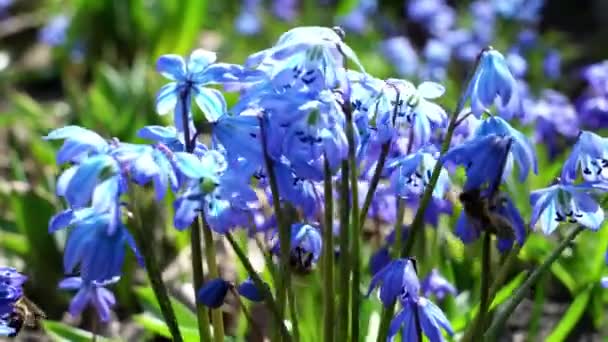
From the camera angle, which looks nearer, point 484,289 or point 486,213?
point 486,213

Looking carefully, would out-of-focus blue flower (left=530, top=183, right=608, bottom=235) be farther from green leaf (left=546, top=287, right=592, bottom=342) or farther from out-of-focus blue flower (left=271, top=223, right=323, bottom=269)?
green leaf (left=546, top=287, right=592, bottom=342)

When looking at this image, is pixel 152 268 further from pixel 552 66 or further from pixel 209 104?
pixel 552 66

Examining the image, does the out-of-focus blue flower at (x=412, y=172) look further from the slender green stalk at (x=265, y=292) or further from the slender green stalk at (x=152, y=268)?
the slender green stalk at (x=152, y=268)

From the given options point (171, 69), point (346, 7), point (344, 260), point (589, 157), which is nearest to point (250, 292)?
point (344, 260)

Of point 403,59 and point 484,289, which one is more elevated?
point 403,59

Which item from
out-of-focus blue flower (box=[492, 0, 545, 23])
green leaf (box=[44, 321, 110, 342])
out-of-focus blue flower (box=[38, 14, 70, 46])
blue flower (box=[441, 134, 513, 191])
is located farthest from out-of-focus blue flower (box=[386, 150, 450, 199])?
out-of-focus blue flower (box=[38, 14, 70, 46])

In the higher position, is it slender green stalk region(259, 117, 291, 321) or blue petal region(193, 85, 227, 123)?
blue petal region(193, 85, 227, 123)

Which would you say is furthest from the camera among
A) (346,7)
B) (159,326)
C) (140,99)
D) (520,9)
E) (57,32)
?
(346,7)

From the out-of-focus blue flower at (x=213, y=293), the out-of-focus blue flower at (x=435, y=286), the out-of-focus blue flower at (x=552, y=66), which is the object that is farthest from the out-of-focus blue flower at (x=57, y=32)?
the out-of-focus blue flower at (x=213, y=293)
